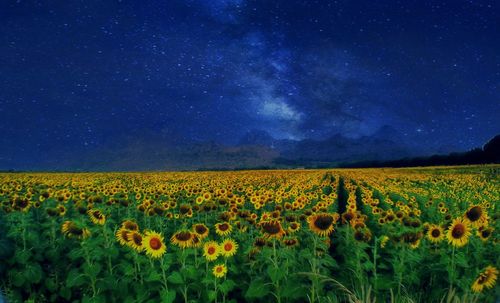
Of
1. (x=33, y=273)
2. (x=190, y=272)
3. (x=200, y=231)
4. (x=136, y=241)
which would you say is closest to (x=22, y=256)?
(x=33, y=273)

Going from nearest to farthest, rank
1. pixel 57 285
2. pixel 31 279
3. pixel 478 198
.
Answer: pixel 31 279
pixel 57 285
pixel 478 198

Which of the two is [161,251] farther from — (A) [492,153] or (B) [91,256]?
(A) [492,153]

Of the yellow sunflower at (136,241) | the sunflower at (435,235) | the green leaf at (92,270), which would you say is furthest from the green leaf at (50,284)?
the sunflower at (435,235)

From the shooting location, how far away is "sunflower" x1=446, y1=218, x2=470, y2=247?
636 cm

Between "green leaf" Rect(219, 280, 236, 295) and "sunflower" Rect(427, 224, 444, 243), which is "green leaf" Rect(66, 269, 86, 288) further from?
"sunflower" Rect(427, 224, 444, 243)

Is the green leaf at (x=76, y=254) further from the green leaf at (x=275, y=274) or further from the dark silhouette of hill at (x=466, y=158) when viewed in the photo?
the dark silhouette of hill at (x=466, y=158)

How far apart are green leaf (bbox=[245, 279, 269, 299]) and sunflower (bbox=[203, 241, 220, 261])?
70 centimetres

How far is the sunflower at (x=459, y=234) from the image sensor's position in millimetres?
6363

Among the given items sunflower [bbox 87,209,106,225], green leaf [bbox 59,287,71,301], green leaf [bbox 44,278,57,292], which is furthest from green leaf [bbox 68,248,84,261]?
green leaf [bbox 44,278,57,292]

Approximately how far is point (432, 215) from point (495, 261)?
17.9 feet

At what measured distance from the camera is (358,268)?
20.8 ft

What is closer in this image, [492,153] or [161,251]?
[161,251]

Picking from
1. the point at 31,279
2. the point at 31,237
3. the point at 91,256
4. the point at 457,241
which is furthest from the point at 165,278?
the point at 457,241

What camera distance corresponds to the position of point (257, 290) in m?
5.72
